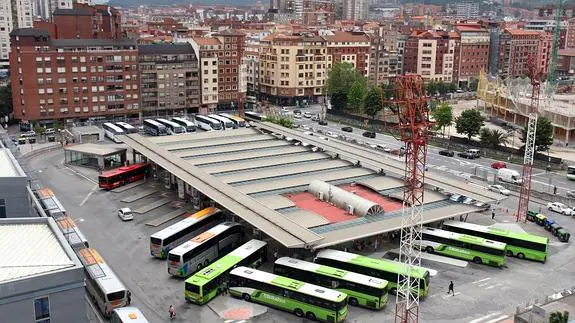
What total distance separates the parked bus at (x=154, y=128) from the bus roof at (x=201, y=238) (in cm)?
3247

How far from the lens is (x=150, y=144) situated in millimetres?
46656

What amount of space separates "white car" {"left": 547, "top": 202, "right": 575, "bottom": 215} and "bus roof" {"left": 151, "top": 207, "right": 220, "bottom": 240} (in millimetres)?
23180

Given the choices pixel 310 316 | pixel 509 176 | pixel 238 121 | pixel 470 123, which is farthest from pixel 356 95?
pixel 310 316

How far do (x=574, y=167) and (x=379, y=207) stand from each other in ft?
80.5

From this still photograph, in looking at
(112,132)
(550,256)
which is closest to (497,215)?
(550,256)

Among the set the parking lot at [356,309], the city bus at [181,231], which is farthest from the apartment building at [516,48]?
the city bus at [181,231]

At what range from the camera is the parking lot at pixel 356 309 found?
84.8ft

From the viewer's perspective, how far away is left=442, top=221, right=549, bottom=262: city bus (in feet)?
103

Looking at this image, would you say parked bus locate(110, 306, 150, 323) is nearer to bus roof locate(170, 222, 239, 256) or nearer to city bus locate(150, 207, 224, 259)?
bus roof locate(170, 222, 239, 256)

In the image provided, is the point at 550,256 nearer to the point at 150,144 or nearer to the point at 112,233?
the point at 112,233

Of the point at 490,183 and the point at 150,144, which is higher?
the point at 150,144

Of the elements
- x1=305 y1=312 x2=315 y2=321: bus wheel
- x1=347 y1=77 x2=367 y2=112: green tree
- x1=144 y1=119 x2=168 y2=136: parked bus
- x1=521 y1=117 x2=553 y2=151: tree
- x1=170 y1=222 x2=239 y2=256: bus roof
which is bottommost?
x1=305 y1=312 x2=315 y2=321: bus wheel

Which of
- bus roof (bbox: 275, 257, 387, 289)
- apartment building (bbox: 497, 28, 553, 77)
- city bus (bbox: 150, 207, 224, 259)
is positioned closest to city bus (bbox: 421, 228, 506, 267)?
bus roof (bbox: 275, 257, 387, 289)

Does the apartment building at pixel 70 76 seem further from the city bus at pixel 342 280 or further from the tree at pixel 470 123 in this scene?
the city bus at pixel 342 280
